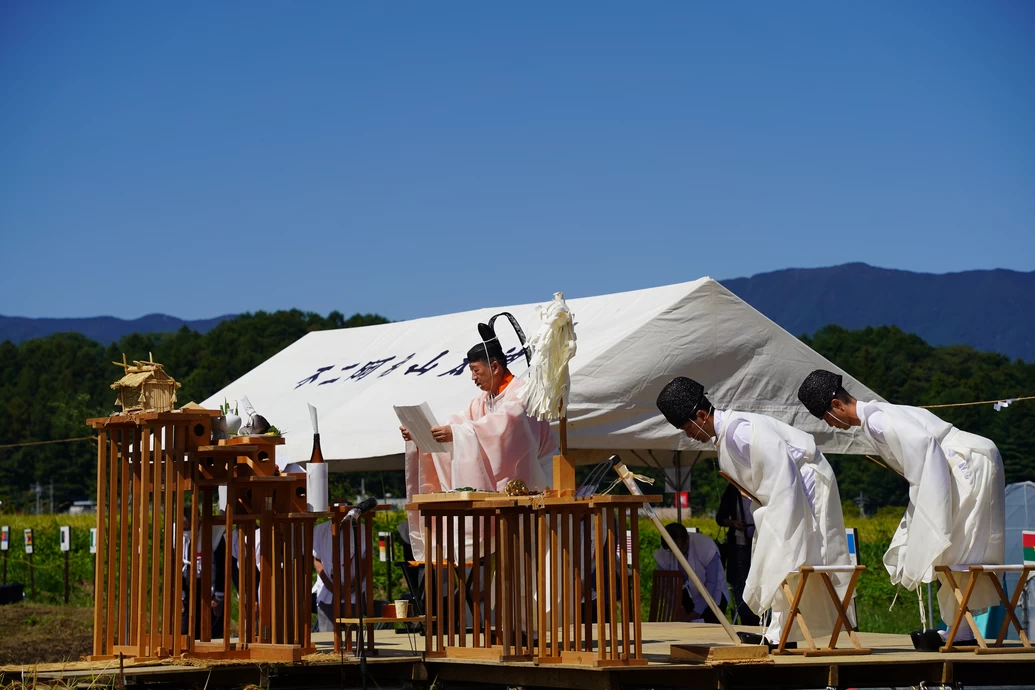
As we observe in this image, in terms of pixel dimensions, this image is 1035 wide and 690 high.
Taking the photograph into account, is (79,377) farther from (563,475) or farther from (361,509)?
(563,475)

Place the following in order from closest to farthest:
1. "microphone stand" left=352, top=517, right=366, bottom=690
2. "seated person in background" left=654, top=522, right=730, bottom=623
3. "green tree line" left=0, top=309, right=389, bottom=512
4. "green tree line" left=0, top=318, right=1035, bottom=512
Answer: "microphone stand" left=352, top=517, right=366, bottom=690
"seated person in background" left=654, top=522, right=730, bottom=623
"green tree line" left=0, top=318, right=1035, bottom=512
"green tree line" left=0, top=309, right=389, bottom=512

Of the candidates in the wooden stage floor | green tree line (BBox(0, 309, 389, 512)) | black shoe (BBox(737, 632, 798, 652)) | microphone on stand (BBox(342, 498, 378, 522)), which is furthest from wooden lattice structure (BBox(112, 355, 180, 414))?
green tree line (BBox(0, 309, 389, 512))

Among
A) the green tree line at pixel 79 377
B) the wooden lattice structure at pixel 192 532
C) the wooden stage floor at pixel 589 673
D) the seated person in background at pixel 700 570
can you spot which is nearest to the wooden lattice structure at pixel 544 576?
the wooden stage floor at pixel 589 673

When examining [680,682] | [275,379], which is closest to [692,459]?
[275,379]

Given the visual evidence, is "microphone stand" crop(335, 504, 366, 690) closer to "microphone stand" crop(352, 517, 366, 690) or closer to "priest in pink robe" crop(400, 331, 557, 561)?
"microphone stand" crop(352, 517, 366, 690)

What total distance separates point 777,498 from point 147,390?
11.4 feet

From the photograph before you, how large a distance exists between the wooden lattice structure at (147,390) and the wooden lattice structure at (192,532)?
0.38 feet

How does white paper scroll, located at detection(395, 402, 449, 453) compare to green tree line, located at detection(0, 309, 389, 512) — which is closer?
white paper scroll, located at detection(395, 402, 449, 453)

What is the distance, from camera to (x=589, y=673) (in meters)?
7.01

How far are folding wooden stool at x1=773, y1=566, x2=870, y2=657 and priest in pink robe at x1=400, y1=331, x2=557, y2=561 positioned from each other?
7.54 feet

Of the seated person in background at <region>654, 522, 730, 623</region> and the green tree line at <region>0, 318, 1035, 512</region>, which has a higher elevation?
the green tree line at <region>0, 318, 1035, 512</region>

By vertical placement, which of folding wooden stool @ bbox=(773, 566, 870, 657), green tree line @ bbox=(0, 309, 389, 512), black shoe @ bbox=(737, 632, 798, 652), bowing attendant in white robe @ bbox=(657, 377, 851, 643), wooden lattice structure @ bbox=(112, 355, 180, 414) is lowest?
black shoe @ bbox=(737, 632, 798, 652)

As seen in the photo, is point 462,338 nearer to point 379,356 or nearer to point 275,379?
point 379,356

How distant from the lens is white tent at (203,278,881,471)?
12.0 m
